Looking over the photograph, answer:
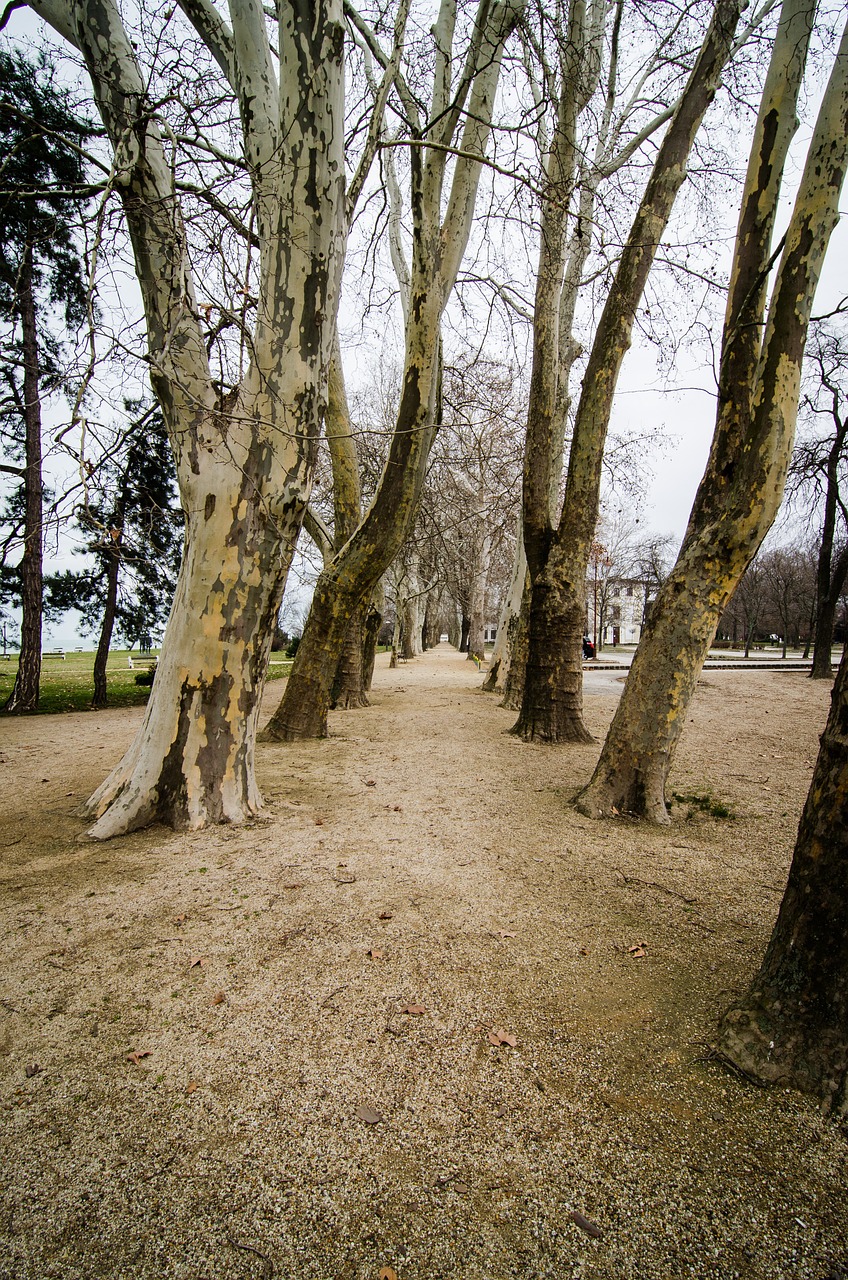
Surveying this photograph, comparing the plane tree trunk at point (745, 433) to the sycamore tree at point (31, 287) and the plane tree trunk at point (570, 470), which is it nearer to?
the plane tree trunk at point (570, 470)

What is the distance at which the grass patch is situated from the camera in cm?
457

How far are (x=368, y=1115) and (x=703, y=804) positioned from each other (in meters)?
3.88

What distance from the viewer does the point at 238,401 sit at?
397 centimetres

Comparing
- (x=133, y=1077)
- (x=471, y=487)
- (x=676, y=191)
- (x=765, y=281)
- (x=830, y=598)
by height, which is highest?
(x=471, y=487)

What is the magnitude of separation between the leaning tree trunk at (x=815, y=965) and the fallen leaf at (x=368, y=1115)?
1.16 metres

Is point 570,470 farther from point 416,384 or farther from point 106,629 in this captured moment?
point 106,629

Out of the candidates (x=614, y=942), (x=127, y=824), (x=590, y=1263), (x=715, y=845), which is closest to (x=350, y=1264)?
(x=590, y=1263)

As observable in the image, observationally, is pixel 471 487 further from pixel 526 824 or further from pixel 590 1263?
pixel 590 1263

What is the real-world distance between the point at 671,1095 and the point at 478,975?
2.82 feet

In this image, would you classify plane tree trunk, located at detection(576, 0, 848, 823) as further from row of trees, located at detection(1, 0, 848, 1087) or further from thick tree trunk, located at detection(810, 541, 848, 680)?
thick tree trunk, located at detection(810, 541, 848, 680)

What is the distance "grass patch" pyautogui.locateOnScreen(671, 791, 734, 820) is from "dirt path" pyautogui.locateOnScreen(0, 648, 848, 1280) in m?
0.37

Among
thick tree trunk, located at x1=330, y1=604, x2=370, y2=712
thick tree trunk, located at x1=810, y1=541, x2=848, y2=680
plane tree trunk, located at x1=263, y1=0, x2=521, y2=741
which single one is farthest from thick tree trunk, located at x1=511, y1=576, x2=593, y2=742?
thick tree trunk, located at x1=810, y1=541, x2=848, y2=680

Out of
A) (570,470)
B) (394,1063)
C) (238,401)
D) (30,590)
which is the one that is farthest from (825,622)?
(30,590)

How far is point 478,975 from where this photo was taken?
2467mm
